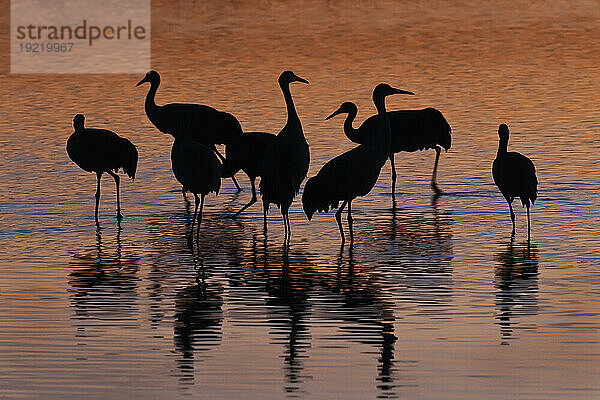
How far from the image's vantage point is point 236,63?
32.7m

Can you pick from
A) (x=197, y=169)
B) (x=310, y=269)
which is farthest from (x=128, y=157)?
(x=310, y=269)

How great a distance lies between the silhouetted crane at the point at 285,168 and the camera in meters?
15.3

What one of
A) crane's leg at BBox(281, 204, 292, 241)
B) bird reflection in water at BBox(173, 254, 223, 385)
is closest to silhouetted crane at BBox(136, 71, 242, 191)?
crane's leg at BBox(281, 204, 292, 241)

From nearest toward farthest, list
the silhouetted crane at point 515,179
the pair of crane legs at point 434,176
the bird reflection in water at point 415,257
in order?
the bird reflection in water at point 415,257
the silhouetted crane at point 515,179
the pair of crane legs at point 434,176

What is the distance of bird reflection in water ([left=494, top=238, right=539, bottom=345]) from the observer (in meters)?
11.2

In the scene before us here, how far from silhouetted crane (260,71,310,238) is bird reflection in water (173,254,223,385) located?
2.17 metres

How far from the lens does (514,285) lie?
41.1 feet

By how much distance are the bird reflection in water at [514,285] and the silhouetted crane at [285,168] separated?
7.57ft

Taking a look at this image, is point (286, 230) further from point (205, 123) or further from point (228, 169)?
point (205, 123)

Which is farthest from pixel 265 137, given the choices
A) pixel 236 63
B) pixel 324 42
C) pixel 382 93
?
pixel 324 42

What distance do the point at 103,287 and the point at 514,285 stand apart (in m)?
3.44

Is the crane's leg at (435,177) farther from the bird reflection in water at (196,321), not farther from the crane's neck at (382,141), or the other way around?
the bird reflection in water at (196,321)

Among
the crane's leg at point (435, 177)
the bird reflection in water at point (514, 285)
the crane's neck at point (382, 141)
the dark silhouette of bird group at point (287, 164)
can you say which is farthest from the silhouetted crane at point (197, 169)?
the crane's leg at point (435, 177)

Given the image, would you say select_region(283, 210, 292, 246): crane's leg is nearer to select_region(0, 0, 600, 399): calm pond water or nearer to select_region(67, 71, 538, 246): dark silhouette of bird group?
select_region(67, 71, 538, 246): dark silhouette of bird group
